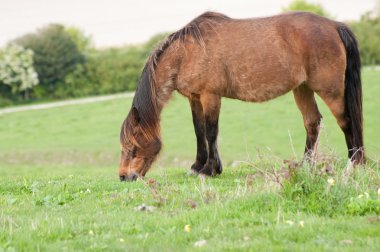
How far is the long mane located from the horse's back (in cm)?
15

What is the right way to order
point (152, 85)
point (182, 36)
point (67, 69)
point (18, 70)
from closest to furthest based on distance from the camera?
point (152, 85) < point (182, 36) < point (18, 70) < point (67, 69)

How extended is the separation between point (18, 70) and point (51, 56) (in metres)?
3.94

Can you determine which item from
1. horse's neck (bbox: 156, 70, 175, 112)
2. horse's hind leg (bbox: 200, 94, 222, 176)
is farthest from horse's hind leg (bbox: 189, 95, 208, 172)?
horse's neck (bbox: 156, 70, 175, 112)

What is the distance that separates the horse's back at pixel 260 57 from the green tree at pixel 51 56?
133 feet

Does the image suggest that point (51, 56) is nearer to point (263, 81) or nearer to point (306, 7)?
A: point (306, 7)

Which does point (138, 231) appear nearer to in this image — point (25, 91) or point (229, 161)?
point (229, 161)

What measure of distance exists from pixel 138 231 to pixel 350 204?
2.04 m

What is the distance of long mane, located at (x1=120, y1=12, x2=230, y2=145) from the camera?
29.3ft

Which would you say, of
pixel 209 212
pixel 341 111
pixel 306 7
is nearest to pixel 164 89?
pixel 341 111

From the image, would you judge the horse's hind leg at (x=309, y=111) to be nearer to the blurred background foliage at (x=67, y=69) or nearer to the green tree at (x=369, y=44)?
the blurred background foliage at (x=67, y=69)

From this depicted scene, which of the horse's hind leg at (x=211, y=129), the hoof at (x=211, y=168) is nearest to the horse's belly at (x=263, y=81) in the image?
the horse's hind leg at (x=211, y=129)

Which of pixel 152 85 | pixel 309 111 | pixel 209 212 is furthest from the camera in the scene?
pixel 309 111

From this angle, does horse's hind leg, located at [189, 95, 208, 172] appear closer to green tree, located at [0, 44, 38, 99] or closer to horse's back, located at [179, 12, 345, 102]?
horse's back, located at [179, 12, 345, 102]

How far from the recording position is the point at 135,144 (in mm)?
8875
